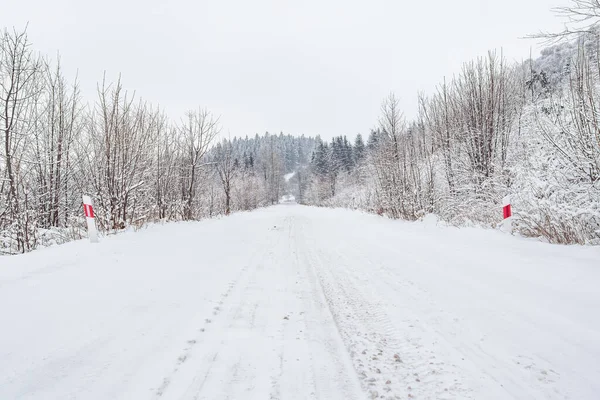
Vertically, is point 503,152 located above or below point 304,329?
above

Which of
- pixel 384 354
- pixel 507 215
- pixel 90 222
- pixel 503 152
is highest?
pixel 503 152

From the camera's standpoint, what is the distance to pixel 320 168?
206 feet

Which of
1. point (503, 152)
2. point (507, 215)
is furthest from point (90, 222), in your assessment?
point (503, 152)

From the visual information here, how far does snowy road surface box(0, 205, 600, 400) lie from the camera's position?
205cm

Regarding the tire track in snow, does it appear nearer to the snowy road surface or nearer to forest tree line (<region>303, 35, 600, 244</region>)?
the snowy road surface

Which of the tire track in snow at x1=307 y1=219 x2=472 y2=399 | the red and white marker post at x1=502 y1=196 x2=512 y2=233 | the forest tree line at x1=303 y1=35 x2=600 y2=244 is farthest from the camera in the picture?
the red and white marker post at x1=502 y1=196 x2=512 y2=233

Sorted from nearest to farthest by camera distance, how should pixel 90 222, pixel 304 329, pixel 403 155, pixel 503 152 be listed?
pixel 304 329, pixel 90 222, pixel 503 152, pixel 403 155

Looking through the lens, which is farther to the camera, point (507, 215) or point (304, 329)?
point (507, 215)

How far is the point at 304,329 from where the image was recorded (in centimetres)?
297

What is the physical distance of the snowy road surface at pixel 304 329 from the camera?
6.73ft

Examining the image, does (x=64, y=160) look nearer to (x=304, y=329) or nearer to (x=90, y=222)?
(x=90, y=222)

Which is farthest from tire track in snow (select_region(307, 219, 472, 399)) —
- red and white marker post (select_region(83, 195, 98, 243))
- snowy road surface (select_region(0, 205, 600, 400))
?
red and white marker post (select_region(83, 195, 98, 243))

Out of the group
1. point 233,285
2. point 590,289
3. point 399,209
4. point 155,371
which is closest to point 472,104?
point 399,209

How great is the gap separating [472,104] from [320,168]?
52.1 m
